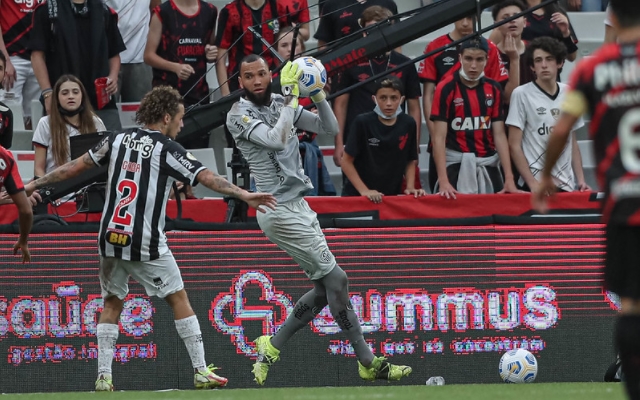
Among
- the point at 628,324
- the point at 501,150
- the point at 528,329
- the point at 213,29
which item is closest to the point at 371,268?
the point at 528,329

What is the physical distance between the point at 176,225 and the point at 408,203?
6.90 ft

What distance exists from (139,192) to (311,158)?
2974 mm

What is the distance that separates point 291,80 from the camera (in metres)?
8.84

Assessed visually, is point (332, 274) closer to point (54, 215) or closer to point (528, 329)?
point (528, 329)

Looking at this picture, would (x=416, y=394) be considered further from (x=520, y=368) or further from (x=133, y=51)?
(x=133, y=51)

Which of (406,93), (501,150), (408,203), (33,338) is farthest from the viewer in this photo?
(406,93)

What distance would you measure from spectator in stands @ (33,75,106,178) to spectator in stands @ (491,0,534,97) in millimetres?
4267

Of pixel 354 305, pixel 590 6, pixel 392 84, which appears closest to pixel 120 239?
pixel 354 305

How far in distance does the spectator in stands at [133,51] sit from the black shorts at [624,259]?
8.77 m

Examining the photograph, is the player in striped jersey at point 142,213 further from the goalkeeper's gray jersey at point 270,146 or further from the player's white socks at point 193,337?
the goalkeeper's gray jersey at point 270,146

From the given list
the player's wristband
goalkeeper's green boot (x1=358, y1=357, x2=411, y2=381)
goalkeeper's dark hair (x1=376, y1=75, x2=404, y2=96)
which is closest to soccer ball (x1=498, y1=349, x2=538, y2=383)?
goalkeeper's green boot (x1=358, y1=357, x2=411, y2=381)

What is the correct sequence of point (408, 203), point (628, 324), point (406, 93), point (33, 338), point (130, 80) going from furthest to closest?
point (130, 80) < point (406, 93) < point (408, 203) < point (33, 338) < point (628, 324)

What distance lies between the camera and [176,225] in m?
9.69

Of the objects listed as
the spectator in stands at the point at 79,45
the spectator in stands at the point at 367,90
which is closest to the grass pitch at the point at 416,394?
the spectator in stands at the point at 367,90
